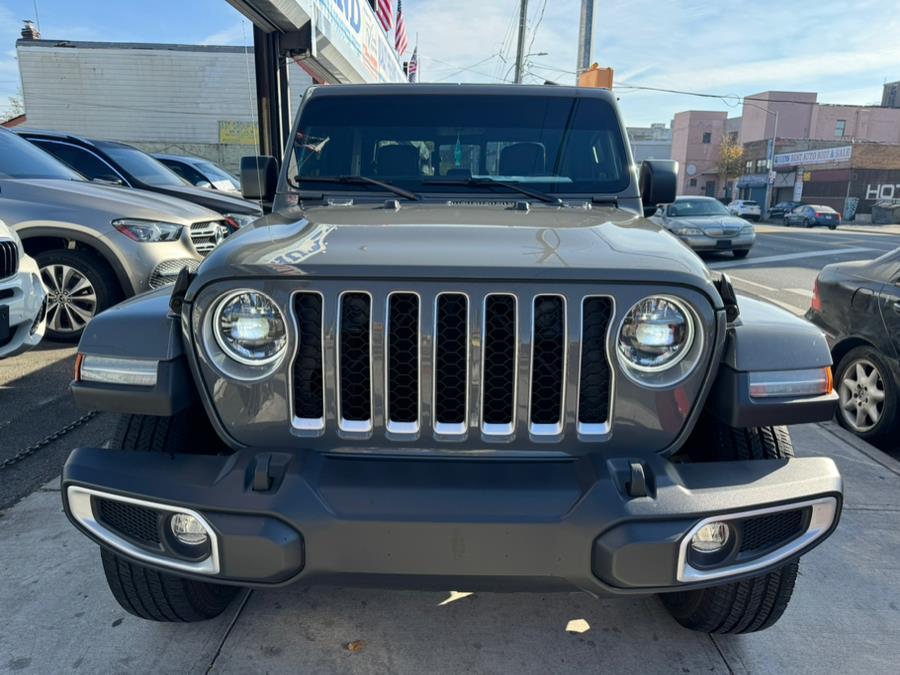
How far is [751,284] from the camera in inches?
416

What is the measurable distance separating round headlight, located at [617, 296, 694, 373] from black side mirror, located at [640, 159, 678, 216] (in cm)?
147

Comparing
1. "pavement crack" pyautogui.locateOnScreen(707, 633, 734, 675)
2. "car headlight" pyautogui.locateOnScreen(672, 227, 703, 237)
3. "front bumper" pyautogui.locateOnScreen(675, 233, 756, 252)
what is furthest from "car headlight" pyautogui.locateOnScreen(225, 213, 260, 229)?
"car headlight" pyautogui.locateOnScreen(672, 227, 703, 237)

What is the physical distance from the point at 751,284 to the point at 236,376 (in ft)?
34.3

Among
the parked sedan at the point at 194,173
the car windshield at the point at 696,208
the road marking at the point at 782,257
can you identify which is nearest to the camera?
the parked sedan at the point at 194,173

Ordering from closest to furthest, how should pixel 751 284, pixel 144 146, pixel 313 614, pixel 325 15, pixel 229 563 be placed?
1. pixel 229 563
2. pixel 313 614
3. pixel 325 15
4. pixel 751 284
5. pixel 144 146

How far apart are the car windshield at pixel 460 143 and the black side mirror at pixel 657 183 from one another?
0.47ft

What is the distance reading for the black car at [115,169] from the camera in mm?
7480

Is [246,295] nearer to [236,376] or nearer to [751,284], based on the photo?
[236,376]

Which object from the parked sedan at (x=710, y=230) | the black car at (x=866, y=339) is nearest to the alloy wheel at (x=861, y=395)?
the black car at (x=866, y=339)

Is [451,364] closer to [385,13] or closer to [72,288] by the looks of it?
[72,288]

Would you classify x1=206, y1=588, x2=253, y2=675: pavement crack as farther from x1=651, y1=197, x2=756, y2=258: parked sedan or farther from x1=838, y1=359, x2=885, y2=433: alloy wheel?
x1=651, y1=197, x2=756, y2=258: parked sedan

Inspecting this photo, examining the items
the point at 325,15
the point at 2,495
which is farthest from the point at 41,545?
the point at 325,15

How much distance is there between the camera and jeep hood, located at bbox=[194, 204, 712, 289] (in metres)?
1.72

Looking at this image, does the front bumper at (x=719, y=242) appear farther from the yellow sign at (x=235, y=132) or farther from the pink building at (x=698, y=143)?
the pink building at (x=698, y=143)
